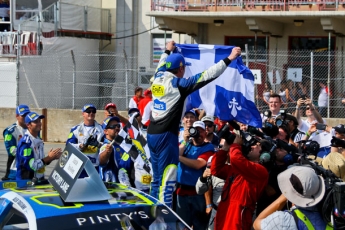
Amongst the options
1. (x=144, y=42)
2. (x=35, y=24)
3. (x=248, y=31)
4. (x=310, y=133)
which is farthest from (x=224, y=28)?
(x=310, y=133)

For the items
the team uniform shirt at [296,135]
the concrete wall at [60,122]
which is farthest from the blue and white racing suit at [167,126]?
the concrete wall at [60,122]

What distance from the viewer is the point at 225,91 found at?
8266 millimetres

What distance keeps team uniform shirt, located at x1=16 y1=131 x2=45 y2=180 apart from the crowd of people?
1 centimetres

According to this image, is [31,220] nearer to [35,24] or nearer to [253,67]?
[253,67]

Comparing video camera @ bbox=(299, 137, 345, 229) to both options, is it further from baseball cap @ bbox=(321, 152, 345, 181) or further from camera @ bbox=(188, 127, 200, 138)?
camera @ bbox=(188, 127, 200, 138)

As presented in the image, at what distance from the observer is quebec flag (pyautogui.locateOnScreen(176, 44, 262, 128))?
26.3ft

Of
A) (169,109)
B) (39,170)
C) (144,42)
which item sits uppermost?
(144,42)

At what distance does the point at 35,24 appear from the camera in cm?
2681

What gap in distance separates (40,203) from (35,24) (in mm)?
22401

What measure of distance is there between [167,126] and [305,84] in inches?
477

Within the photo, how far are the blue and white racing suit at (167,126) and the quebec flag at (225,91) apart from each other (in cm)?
110

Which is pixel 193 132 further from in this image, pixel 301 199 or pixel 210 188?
pixel 301 199

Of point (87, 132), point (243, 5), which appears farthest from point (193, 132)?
point (243, 5)

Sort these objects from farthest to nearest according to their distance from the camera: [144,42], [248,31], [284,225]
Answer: [144,42] → [248,31] → [284,225]
